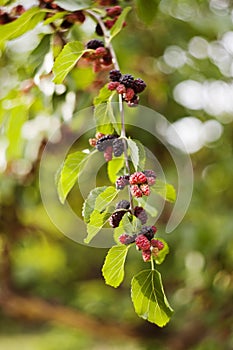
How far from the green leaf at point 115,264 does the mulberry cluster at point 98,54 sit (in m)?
0.21

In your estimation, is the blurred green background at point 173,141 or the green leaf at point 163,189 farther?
the blurred green background at point 173,141

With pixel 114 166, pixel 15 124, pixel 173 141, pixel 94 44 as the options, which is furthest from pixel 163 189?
pixel 173 141

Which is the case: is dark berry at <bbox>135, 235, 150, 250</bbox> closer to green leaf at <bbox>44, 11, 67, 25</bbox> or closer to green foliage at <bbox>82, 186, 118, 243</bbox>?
green foliage at <bbox>82, 186, 118, 243</bbox>

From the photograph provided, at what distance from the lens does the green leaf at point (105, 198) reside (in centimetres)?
41

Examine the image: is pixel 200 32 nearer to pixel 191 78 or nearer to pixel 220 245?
pixel 191 78

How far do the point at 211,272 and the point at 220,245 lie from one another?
286 mm

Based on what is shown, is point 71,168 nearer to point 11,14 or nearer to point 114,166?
point 114,166

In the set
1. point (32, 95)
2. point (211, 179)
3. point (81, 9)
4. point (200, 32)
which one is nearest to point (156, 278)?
point (81, 9)

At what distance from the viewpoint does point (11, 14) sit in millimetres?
631

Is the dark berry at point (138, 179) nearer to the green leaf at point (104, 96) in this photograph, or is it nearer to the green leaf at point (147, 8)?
the green leaf at point (104, 96)

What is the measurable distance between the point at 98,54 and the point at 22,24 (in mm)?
98

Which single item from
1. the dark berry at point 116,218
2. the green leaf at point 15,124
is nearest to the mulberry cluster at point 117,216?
the dark berry at point 116,218

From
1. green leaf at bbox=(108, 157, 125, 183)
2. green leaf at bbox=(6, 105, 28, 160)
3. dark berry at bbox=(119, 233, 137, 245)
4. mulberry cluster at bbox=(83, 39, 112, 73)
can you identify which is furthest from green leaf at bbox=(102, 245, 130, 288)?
green leaf at bbox=(6, 105, 28, 160)

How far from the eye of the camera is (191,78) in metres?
1.40
